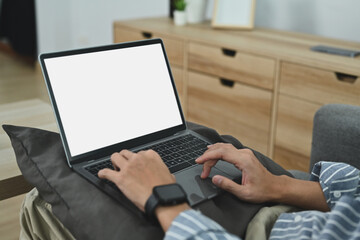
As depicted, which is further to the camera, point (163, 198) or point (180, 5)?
point (180, 5)

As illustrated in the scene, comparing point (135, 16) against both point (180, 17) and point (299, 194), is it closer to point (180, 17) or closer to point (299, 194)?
point (180, 17)

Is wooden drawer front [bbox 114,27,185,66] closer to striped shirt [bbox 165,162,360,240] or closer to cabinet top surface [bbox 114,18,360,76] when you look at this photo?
cabinet top surface [bbox 114,18,360,76]

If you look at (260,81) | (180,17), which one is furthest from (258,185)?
(180,17)

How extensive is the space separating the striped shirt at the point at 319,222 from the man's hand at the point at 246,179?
0.20 feet

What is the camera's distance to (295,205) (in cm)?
92

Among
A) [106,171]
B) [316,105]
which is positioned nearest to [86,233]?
[106,171]

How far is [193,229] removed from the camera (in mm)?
707

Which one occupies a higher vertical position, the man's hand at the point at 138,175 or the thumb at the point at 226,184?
the man's hand at the point at 138,175

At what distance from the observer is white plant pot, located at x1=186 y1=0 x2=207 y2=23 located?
8.61 feet

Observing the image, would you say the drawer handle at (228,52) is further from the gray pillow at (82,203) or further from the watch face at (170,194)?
the watch face at (170,194)

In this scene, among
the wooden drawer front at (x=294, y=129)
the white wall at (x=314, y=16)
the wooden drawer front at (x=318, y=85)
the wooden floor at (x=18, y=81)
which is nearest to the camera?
the wooden drawer front at (x=318, y=85)

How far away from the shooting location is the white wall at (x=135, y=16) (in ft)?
7.43

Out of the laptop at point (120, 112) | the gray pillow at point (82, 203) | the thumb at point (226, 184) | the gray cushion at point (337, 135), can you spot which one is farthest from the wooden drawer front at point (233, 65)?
the thumb at point (226, 184)

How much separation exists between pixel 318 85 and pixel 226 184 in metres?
1.14
